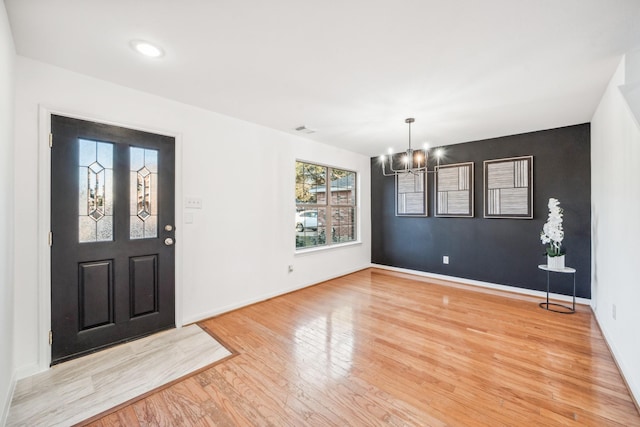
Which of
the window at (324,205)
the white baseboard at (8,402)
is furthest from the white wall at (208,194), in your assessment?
the window at (324,205)

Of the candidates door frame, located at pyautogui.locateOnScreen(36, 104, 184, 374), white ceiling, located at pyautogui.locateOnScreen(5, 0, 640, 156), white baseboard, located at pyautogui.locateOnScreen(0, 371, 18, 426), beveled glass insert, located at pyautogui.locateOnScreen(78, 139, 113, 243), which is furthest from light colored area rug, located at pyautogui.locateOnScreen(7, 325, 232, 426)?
white ceiling, located at pyautogui.locateOnScreen(5, 0, 640, 156)

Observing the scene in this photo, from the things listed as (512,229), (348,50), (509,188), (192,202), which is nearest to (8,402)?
(192,202)

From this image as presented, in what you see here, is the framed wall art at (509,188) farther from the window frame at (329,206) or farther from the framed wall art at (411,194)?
the window frame at (329,206)

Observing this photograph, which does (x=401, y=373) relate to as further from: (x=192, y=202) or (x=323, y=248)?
(x=323, y=248)

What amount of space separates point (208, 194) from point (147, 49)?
1.54m

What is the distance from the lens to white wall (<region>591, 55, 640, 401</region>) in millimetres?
1921

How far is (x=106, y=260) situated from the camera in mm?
2473

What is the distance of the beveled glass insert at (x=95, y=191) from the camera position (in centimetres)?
234

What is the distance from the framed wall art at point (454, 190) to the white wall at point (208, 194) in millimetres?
1972

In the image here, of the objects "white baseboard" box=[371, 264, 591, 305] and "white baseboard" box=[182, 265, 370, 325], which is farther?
"white baseboard" box=[371, 264, 591, 305]

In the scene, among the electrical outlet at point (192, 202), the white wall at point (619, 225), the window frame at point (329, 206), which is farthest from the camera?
the window frame at point (329, 206)

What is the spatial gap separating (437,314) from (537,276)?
75.7 inches

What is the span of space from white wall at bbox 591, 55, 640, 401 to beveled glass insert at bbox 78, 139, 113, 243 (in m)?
4.12

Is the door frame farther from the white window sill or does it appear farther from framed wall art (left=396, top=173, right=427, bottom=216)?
framed wall art (left=396, top=173, right=427, bottom=216)
